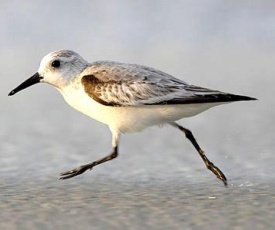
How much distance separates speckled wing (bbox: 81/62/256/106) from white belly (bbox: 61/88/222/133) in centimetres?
4

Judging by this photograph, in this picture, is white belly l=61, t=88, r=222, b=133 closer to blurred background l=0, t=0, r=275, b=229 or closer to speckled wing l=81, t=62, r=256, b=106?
speckled wing l=81, t=62, r=256, b=106

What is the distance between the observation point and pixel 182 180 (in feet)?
17.5

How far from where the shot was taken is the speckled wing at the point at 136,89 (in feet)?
17.3

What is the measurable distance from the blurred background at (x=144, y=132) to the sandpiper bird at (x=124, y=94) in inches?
11.0

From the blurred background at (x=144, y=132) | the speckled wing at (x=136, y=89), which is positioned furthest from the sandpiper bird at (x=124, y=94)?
the blurred background at (x=144, y=132)

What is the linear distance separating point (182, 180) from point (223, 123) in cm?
Answer: 160

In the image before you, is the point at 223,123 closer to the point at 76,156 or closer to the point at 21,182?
the point at 76,156

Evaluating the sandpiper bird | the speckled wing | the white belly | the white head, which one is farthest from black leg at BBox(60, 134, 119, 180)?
the white head

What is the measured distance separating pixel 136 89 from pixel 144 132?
4.24 ft

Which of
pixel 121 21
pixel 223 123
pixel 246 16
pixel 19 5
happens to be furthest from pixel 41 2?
pixel 223 123

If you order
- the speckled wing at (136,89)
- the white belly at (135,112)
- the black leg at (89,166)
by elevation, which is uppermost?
the speckled wing at (136,89)

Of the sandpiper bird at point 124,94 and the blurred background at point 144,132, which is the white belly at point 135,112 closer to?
the sandpiper bird at point 124,94

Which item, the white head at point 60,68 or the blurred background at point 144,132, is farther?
the white head at point 60,68

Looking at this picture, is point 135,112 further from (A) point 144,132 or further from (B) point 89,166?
(A) point 144,132
